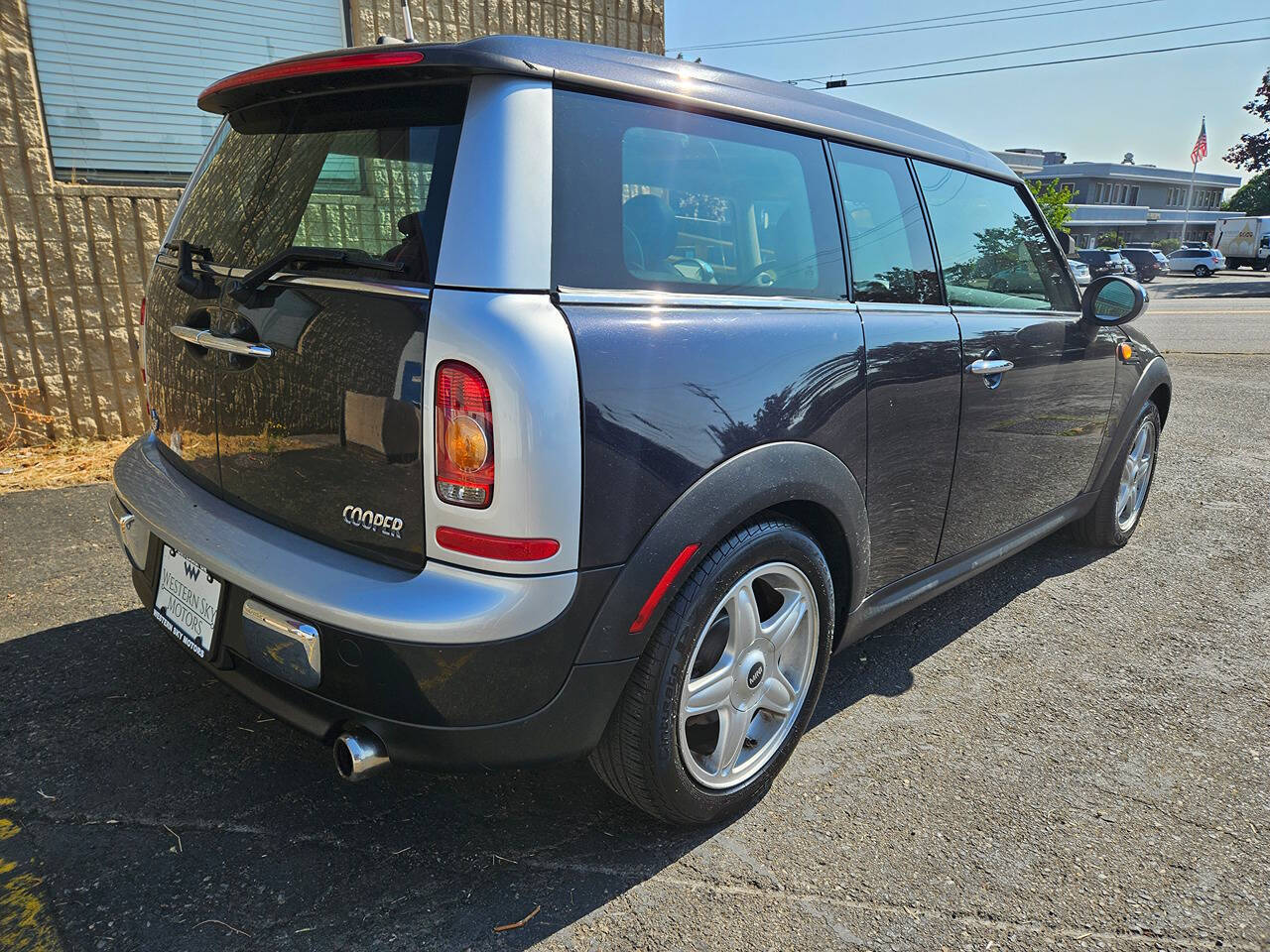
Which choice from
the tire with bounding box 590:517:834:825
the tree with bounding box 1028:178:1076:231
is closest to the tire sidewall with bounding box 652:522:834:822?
the tire with bounding box 590:517:834:825

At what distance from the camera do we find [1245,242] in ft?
161

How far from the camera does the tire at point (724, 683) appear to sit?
2090mm

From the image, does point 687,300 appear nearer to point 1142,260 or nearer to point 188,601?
point 188,601

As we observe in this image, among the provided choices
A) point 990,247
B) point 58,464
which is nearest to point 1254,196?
point 990,247

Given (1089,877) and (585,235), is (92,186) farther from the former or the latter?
(1089,877)

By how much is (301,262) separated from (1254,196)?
78.5 m

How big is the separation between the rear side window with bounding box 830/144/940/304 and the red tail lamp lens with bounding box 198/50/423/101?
1.27 metres

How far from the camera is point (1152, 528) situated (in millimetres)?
4863

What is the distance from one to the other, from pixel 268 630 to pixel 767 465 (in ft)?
3.93

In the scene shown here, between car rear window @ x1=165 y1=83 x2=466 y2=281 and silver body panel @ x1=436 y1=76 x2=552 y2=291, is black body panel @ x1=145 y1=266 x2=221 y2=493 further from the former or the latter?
silver body panel @ x1=436 y1=76 x2=552 y2=291

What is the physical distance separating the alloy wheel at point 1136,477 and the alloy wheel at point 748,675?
260 centimetres

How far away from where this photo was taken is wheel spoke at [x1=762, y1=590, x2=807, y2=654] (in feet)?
7.95

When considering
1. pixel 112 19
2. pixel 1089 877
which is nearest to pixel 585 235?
pixel 1089 877

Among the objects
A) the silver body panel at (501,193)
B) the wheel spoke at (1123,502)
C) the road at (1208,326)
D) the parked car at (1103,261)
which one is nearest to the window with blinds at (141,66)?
the silver body panel at (501,193)
